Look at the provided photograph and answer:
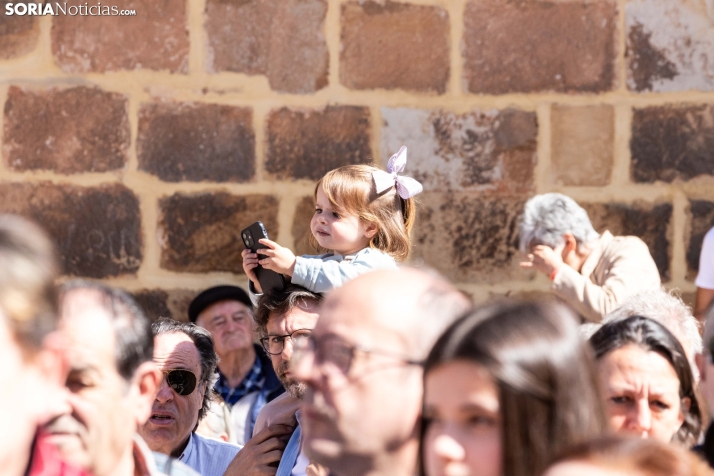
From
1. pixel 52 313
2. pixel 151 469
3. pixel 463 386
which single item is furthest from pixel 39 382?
pixel 463 386

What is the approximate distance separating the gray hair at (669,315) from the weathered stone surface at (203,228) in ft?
5.96

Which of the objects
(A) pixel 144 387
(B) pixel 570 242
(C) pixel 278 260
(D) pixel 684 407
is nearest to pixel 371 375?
(A) pixel 144 387

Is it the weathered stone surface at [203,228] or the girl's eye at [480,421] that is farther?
the weathered stone surface at [203,228]

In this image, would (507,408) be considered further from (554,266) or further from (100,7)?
(100,7)

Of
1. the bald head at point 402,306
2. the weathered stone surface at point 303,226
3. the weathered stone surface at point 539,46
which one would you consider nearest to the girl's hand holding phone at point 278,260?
the weathered stone surface at point 303,226

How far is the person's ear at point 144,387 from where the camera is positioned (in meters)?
1.77

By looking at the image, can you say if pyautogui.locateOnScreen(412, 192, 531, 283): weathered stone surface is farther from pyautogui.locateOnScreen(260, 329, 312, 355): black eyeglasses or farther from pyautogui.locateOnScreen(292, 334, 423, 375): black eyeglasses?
pyautogui.locateOnScreen(292, 334, 423, 375): black eyeglasses

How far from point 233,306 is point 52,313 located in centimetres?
262

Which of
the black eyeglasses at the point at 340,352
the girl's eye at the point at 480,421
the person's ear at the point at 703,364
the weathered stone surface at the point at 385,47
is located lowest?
the girl's eye at the point at 480,421

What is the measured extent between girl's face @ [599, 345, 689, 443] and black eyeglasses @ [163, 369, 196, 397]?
4.57 ft

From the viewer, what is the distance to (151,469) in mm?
1793

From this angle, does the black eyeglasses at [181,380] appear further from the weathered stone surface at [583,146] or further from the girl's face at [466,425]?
the weathered stone surface at [583,146]

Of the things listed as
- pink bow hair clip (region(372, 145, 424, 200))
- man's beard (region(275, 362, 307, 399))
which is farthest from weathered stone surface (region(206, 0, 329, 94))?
man's beard (region(275, 362, 307, 399))

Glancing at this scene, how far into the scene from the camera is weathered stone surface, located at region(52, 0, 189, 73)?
3.94 meters
